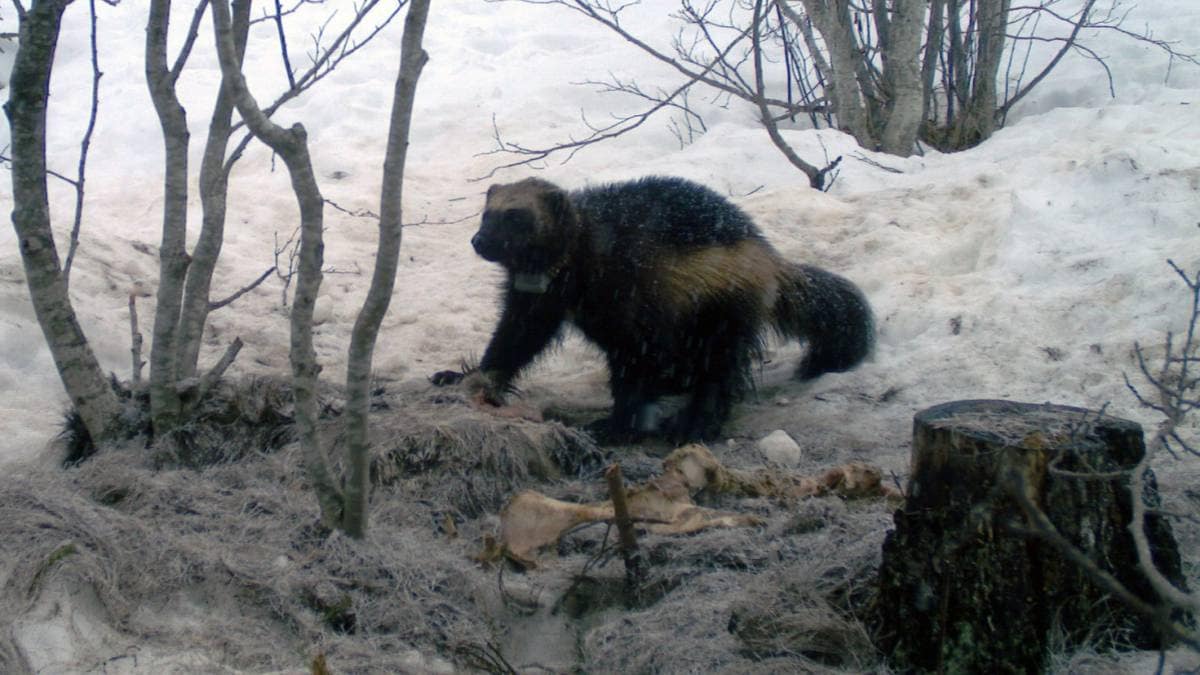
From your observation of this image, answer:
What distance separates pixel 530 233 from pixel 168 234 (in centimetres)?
147

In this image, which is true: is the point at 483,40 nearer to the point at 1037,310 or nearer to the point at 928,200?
the point at 928,200

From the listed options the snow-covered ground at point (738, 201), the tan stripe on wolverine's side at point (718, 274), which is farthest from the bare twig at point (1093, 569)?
the tan stripe on wolverine's side at point (718, 274)

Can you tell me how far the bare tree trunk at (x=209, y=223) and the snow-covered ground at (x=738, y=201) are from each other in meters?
0.61

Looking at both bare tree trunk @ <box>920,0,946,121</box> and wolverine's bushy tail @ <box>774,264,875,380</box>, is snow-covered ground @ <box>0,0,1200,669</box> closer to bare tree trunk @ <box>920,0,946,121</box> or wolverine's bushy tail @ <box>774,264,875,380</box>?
wolverine's bushy tail @ <box>774,264,875,380</box>

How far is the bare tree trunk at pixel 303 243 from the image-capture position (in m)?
2.14

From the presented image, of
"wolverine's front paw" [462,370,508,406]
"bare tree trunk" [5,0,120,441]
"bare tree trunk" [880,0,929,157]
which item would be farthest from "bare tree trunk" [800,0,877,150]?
"bare tree trunk" [5,0,120,441]

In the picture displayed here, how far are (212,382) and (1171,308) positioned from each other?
3.56 m

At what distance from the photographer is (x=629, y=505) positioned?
2797 mm

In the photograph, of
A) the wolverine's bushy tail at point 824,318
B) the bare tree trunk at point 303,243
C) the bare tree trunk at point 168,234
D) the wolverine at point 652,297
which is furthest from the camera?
the wolverine's bushy tail at point 824,318

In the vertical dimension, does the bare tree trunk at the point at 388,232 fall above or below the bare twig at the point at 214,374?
above

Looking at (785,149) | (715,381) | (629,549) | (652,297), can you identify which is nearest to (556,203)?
(652,297)

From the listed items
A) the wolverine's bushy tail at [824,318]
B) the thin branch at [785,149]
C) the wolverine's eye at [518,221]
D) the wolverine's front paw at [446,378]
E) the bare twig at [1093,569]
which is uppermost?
the thin branch at [785,149]

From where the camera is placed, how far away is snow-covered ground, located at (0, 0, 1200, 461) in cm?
420

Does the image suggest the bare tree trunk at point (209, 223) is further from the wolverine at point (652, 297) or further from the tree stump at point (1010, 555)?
the tree stump at point (1010, 555)
